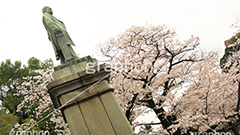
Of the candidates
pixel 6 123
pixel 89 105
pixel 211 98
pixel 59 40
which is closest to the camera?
pixel 89 105

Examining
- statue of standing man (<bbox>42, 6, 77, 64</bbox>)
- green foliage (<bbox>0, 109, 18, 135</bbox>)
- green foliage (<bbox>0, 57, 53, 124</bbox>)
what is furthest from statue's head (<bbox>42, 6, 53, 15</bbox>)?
green foliage (<bbox>0, 57, 53, 124</bbox>)

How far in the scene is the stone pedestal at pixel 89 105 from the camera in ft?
14.2

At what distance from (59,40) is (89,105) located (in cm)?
203

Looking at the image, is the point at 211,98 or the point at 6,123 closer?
the point at 211,98

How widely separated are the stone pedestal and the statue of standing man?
0.66 m

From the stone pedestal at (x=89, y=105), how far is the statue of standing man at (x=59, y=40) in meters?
0.66

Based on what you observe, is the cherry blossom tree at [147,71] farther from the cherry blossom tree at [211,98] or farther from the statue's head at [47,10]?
the statue's head at [47,10]

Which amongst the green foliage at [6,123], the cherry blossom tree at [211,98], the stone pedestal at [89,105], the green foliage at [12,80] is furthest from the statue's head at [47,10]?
the green foliage at [12,80]

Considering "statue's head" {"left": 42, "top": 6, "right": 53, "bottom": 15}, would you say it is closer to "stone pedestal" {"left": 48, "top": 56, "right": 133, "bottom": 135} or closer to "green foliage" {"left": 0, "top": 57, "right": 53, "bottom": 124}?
"stone pedestal" {"left": 48, "top": 56, "right": 133, "bottom": 135}

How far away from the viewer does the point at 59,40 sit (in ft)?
17.6

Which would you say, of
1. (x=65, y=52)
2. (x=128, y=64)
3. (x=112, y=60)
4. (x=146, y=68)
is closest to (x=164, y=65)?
(x=146, y=68)

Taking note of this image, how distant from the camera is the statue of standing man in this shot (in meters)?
5.28

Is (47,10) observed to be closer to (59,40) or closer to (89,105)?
(59,40)

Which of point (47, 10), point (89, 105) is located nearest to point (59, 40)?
point (47, 10)
